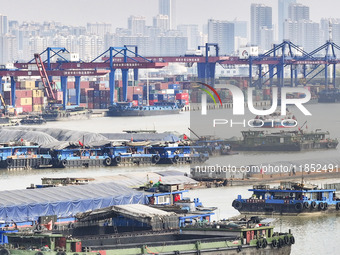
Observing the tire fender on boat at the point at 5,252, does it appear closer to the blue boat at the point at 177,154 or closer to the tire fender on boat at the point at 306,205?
the tire fender on boat at the point at 306,205

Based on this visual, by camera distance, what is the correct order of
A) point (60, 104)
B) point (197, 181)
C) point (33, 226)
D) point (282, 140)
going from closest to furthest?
point (33, 226)
point (197, 181)
point (282, 140)
point (60, 104)

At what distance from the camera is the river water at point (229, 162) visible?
2902 cm

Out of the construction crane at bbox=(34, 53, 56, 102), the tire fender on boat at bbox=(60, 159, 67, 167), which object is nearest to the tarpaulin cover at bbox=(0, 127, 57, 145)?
the tire fender on boat at bbox=(60, 159, 67, 167)

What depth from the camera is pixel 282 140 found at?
193 ft

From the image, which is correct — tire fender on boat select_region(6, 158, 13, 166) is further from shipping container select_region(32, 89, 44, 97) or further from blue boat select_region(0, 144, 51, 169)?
shipping container select_region(32, 89, 44, 97)

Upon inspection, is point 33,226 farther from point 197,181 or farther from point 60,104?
point 60,104

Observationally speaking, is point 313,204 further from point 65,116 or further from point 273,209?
point 65,116

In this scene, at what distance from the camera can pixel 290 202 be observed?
32469 mm

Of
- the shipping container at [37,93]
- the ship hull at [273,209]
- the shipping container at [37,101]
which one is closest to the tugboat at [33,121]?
the shipping container at [37,101]

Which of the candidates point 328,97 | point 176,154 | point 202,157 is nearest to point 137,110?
point 328,97

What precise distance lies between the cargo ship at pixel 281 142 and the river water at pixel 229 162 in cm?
82

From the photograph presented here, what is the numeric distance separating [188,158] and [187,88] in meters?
73.5

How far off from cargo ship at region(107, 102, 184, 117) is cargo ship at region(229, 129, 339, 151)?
1485 inches

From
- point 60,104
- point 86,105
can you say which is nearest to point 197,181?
point 60,104
